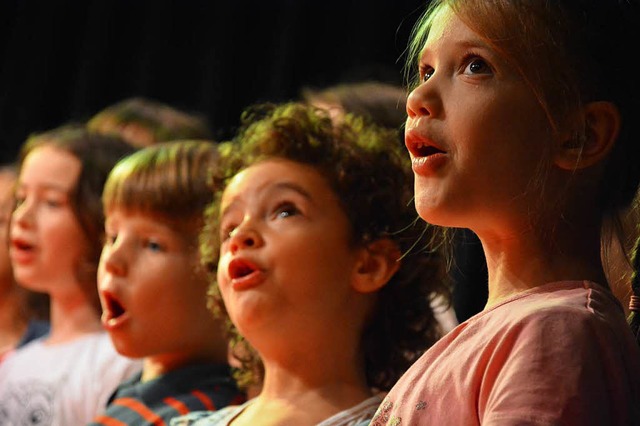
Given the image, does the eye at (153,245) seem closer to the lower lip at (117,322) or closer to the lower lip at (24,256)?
the lower lip at (117,322)

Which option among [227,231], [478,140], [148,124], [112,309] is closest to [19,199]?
[148,124]

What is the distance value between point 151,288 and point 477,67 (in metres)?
0.89

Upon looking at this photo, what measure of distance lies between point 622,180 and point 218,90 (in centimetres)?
200

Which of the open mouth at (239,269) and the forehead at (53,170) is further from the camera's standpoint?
the forehead at (53,170)

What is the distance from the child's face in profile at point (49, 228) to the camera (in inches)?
86.7

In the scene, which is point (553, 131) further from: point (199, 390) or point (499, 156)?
point (199, 390)

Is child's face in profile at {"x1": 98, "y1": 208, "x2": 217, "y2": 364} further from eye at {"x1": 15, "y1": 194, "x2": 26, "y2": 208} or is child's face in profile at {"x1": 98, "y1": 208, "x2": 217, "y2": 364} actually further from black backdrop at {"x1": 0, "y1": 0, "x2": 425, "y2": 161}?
black backdrop at {"x1": 0, "y1": 0, "x2": 425, "y2": 161}

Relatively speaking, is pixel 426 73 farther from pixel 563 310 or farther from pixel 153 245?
pixel 153 245

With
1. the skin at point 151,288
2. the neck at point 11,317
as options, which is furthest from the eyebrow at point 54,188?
the neck at point 11,317

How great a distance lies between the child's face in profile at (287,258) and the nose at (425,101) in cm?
43

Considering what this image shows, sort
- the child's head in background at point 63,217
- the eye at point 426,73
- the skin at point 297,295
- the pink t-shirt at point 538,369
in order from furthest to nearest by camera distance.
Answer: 1. the child's head in background at point 63,217
2. the skin at point 297,295
3. the eye at point 426,73
4. the pink t-shirt at point 538,369

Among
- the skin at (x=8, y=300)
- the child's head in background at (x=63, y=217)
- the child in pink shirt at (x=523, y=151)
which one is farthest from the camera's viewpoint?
the skin at (x=8, y=300)

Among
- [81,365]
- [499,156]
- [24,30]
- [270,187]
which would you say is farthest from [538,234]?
[24,30]

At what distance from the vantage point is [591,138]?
1113mm
